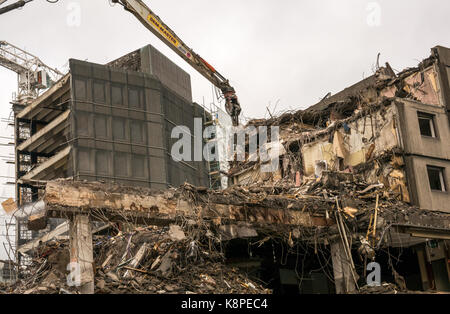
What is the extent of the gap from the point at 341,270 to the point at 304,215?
2042mm

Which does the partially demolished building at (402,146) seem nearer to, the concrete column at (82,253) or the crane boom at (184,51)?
the crane boom at (184,51)

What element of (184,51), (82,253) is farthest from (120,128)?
(82,253)

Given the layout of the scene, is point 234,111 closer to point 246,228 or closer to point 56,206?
point 246,228

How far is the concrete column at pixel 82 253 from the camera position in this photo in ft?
37.7

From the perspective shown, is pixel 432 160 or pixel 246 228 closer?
pixel 246 228

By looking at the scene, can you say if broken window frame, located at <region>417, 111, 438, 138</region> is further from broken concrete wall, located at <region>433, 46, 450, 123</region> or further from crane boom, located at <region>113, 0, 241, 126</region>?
crane boom, located at <region>113, 0, 241, 126</region>

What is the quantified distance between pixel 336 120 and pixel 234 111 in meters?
5.66

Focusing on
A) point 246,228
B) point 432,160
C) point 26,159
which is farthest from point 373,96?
point 26,159

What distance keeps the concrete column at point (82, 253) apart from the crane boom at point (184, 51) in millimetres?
15692

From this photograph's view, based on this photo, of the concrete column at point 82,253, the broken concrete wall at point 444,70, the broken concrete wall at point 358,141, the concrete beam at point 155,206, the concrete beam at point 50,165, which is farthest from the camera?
the concrete beam at point 50,165

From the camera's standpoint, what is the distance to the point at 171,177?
1650 inches

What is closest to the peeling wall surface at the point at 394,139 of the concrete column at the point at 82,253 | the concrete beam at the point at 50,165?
the concrete column at the point at 82,253
